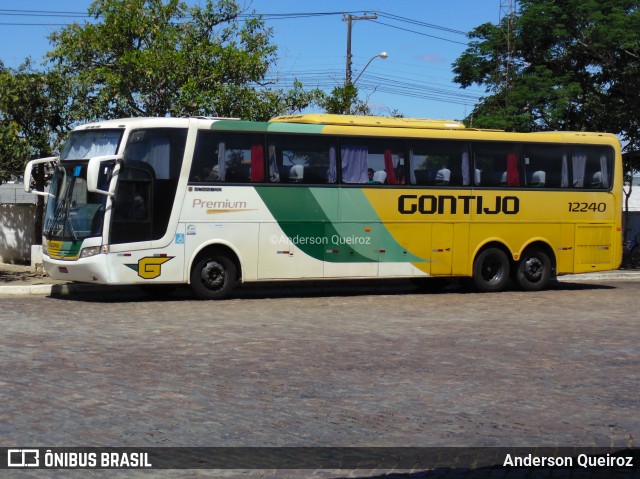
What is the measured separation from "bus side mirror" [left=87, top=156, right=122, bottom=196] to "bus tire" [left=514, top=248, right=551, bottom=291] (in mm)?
9439

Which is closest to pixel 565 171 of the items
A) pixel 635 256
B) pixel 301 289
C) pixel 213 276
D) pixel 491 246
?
pixel 491 246

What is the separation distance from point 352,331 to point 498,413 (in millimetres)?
6095

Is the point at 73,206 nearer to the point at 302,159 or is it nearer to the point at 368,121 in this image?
the point at 302,159

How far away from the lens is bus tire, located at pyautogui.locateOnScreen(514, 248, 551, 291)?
23.4 m

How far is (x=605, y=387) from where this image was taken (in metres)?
10.7

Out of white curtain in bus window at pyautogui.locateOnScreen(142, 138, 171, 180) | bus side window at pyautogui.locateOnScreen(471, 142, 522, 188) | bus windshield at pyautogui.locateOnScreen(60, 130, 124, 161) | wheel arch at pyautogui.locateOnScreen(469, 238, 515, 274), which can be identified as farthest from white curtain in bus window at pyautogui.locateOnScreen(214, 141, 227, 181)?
wheel arch at pyautogui.locateOnScreen(469, 238, 515, 274)

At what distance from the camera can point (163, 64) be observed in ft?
82.2

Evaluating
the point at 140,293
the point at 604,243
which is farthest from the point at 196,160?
the point at 604,243

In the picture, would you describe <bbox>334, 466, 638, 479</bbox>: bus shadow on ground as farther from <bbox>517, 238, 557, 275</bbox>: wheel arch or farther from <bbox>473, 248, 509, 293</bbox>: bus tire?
<bbox>517, 238, 557, 275</bbox>: wheel arch

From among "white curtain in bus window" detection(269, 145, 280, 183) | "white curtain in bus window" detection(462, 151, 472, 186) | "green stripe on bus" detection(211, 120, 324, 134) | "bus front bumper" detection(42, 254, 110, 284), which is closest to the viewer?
"bus front bumper" detection(42, 254, 110, 284)

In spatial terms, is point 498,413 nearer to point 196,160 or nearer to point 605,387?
point 605,387

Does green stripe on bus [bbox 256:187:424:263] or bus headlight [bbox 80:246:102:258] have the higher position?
green stripe on bus [bbox 256:187:424:263]

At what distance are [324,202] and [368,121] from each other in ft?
6.81

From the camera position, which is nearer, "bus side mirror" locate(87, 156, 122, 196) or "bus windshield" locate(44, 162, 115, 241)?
"bus side mirror" locate(87, 156, 122, 196)
